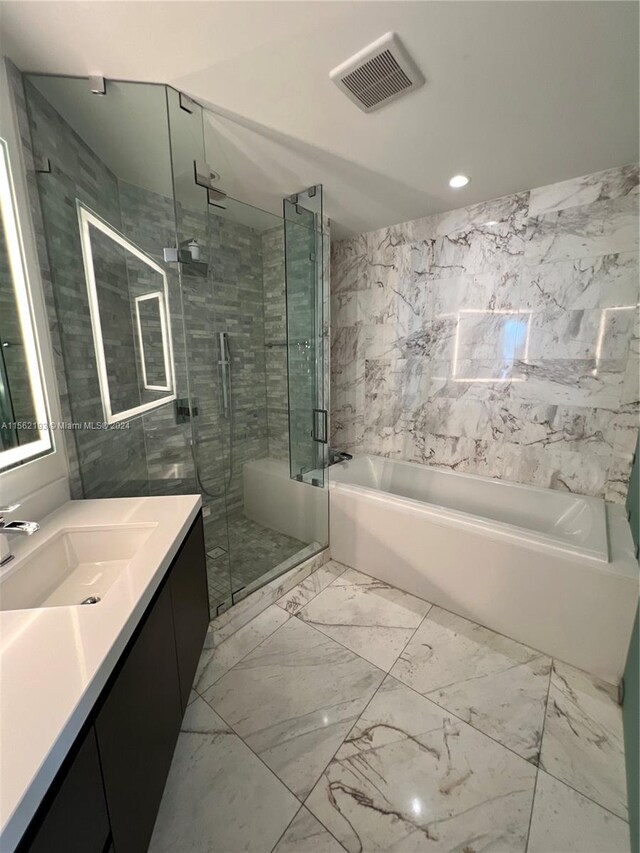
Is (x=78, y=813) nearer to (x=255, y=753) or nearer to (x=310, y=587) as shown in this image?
(x=255, y=753)

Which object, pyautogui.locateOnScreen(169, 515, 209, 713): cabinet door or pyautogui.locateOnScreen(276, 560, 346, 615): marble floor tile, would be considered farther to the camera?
pyautogui.locateOnScreen(276, 560, 346, 615): marble floor tile

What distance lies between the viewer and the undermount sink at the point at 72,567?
1.02m

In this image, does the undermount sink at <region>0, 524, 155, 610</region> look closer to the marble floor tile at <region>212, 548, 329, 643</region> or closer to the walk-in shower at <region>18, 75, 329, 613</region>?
the walk-in shower at <region>18, 75, 329, 613</region>

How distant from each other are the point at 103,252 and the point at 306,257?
1.32 metres

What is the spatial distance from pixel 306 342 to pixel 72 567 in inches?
77.7

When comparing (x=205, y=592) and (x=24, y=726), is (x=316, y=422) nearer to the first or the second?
(x=205, y=592)

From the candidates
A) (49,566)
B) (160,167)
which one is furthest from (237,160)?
(49,566)

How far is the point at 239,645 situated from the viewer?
1.78m

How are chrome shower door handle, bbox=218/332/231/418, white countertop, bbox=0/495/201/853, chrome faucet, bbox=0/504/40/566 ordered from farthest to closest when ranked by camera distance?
chrome shower door handle, bbox=218/332/231/418
chrome faucet, bbox=0/504/40/566
white countertop, bbox=0/495/201/853

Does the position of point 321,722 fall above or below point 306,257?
below

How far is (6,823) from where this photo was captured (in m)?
0.45

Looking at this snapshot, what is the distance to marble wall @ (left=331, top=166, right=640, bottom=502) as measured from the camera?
2057 millimetres

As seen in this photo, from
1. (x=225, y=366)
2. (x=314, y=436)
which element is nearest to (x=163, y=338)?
(x=225, y=366)

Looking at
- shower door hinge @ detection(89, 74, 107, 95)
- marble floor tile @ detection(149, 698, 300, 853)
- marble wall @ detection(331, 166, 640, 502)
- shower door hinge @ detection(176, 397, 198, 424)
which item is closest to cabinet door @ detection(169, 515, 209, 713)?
marble floor tile @ detection(149, 698, 300, 853)
